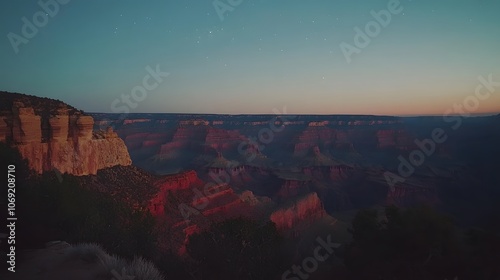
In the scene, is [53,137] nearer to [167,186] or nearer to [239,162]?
[167,186]

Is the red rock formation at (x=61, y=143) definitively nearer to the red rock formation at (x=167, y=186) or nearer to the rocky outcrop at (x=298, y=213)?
the red rock formation at (x=167, y=186)

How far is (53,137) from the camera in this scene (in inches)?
1127

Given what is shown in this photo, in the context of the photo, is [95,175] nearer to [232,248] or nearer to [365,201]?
[232,248]

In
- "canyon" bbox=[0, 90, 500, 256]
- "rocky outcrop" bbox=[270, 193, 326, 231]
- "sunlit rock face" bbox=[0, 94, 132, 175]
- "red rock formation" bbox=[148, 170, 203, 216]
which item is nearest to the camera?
"sunlit rock face" bbox=[0, 94, 132, 175]

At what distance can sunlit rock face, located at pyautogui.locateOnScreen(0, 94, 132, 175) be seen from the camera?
25453 mm

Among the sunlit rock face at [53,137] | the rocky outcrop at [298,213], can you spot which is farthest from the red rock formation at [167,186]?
the rocky outcrop at [298,213]

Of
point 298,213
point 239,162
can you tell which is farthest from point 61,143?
point 239,162

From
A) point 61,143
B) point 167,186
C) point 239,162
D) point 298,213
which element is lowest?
point 298,213

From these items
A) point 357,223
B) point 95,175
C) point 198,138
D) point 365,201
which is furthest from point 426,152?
point 95,175

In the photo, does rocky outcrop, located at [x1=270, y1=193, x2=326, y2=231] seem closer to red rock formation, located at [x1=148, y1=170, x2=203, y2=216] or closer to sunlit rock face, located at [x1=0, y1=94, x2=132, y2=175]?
red rock formation, located at [x1=148, y1=170, x2=203, y2=216]

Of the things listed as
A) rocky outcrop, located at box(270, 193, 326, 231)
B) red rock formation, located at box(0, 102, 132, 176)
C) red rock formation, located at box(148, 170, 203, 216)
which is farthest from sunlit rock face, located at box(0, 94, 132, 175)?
rocky outcrop, located at box(270, 193, 326, 231)

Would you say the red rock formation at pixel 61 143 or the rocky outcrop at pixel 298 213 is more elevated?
the red rock formation at pixel 61 143

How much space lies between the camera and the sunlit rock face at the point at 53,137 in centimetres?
2545

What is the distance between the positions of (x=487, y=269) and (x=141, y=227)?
18.8 meters
